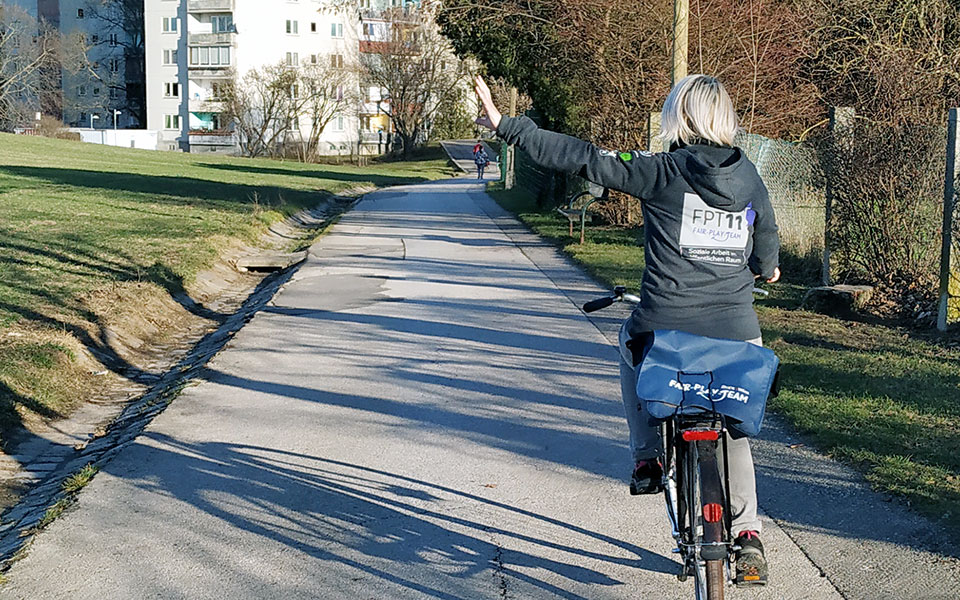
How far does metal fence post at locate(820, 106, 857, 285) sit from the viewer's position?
1212 cm

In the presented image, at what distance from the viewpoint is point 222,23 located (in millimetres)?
86750

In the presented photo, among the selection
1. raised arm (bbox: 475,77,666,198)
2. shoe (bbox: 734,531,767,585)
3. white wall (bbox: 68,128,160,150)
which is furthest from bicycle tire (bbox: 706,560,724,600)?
white wall (bbox: 68,128,160,150)

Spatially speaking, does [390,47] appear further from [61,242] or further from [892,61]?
[892,61]

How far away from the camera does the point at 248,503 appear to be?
577cm

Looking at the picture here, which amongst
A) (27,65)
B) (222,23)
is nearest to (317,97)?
(222,23)

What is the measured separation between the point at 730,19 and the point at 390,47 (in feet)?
192

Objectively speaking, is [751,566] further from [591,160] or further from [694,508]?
[591,160]

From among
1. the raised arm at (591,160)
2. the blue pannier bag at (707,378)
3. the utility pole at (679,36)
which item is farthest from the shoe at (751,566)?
the utility pole at (679,36)

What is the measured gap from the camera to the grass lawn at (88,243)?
9336mm

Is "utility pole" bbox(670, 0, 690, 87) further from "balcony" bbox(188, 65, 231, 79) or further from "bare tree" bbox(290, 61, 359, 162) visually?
"balcony" bbox(188, 65, 231, 79)

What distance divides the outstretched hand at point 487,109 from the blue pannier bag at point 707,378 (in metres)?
1.07

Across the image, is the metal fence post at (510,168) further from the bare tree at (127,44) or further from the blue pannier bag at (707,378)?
the bare tree at (127,44)

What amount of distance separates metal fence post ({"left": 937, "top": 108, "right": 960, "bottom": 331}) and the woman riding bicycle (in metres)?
6.75

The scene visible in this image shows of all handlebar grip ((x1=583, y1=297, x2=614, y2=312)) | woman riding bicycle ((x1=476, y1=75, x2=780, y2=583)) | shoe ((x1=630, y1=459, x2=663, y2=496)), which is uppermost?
woman riding bicycle ((x1=476, y1=75, x2=780, y2=583))
